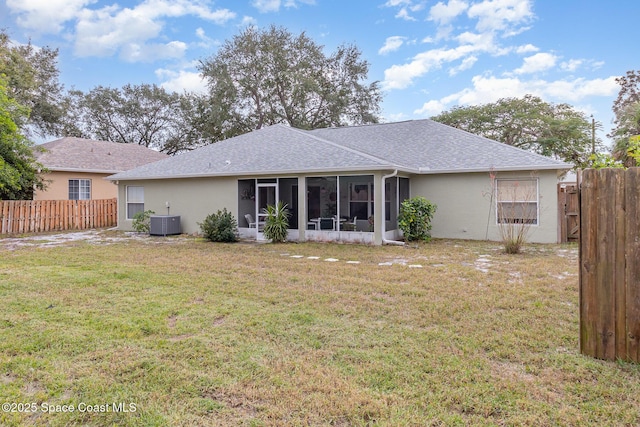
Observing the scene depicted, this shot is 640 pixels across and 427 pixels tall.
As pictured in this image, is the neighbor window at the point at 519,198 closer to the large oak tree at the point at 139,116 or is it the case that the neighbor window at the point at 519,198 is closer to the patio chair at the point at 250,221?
the patio chair at the point at 250,221

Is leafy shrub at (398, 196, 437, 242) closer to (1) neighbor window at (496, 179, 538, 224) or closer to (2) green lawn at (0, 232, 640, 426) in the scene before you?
(1) neighbor window at (496, 179, 538, 224)

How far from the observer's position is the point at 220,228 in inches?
497

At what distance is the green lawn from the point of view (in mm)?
2686

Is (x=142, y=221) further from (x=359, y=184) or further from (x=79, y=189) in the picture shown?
(x=359, y=184)

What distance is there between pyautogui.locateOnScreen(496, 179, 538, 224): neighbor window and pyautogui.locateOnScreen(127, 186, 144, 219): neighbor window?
13465 millimetres

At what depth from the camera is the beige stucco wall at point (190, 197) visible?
561 inches

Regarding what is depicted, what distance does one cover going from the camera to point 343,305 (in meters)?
5.25

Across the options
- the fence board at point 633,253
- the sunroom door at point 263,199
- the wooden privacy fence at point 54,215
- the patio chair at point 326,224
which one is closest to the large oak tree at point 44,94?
the wooden privacy fence at point 54,215

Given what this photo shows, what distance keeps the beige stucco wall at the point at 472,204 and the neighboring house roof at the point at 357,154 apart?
49 centimetres

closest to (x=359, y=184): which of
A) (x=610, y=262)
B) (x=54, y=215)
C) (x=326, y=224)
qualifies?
(x=326, y=224)

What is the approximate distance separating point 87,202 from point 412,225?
1402cm

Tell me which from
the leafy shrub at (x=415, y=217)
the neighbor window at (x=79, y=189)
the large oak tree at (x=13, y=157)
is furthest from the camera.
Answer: the neighbor window at (x=79, y=189)

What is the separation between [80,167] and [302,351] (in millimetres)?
19146

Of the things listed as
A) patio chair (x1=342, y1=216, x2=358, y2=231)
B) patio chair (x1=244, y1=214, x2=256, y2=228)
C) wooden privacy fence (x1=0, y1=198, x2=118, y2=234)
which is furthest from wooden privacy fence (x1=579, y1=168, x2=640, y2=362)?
wooden privacy fence (x1=0, y1=198, x2=118, y2=234)
